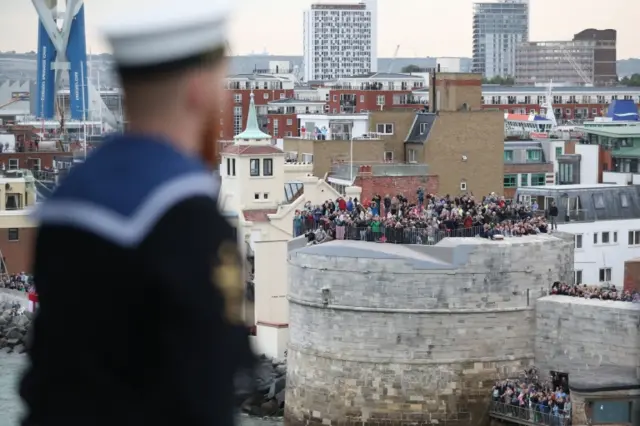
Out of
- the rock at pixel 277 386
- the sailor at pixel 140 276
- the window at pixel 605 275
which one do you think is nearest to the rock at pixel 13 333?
the rock at pixel 277 386

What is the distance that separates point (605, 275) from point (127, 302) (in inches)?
1249

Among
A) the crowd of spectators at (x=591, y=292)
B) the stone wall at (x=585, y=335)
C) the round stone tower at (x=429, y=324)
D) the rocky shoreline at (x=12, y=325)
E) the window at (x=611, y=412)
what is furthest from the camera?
the rocky shoreline at (x=12, y=325)

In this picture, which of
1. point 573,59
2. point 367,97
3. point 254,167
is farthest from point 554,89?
point 573,59

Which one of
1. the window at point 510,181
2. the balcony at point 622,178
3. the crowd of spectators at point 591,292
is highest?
the balcony at point 622,178

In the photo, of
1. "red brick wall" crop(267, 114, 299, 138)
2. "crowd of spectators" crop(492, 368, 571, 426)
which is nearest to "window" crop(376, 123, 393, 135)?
"crowd of spectators" crop(492, 368, 571, 426)

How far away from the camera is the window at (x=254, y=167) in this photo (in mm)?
36906

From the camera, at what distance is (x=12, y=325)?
3888 centimetres

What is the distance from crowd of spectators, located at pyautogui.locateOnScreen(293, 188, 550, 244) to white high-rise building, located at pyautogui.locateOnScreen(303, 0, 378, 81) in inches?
4622

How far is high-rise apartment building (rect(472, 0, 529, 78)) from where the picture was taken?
161m

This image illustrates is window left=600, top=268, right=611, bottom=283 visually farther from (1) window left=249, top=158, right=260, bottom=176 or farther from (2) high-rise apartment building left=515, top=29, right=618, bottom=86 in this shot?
(2) high-rise apartment building left=515, top=29, right=618, bottom=86

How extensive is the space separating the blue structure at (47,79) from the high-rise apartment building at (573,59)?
2597 inches

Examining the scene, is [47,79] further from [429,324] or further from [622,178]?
[429,324]

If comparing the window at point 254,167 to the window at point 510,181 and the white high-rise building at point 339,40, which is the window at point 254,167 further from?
the white high-rise building at point 339,40

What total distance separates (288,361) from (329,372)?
1.28 m
